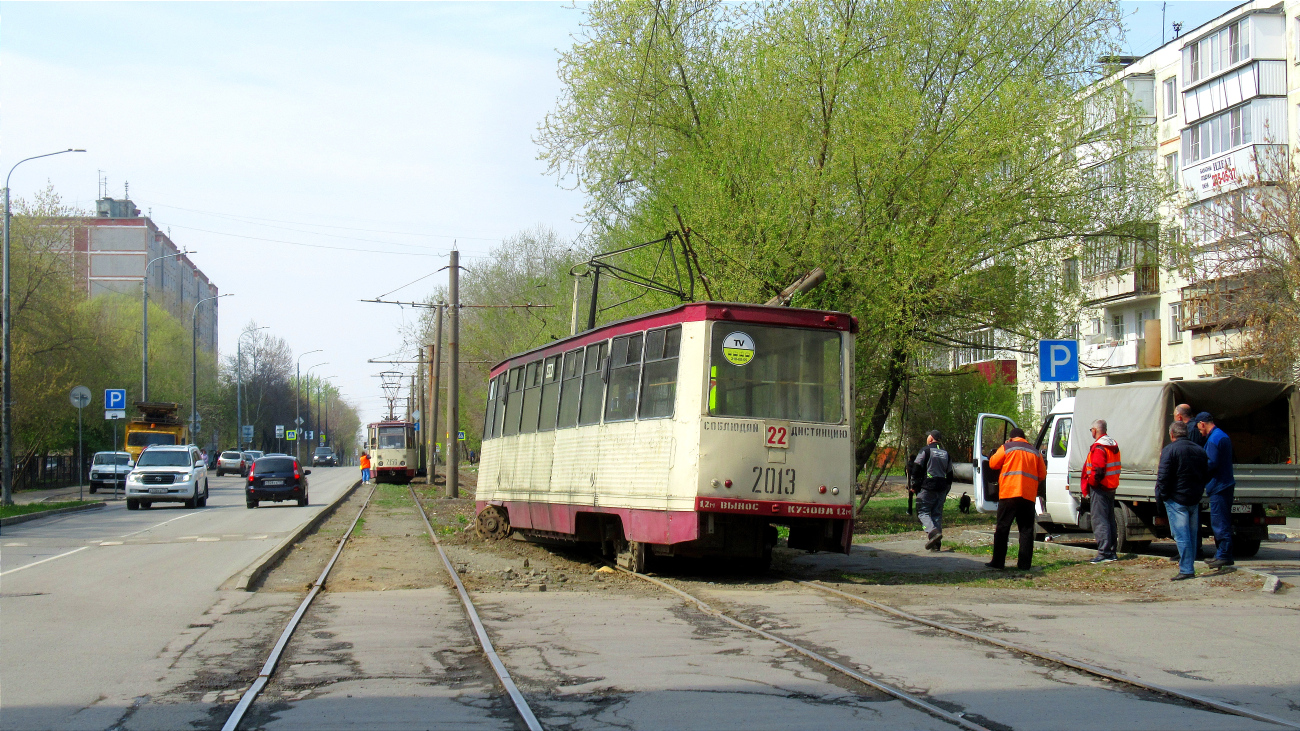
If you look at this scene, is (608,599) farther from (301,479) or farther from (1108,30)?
(301,479)

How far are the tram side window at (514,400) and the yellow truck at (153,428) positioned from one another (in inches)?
1368

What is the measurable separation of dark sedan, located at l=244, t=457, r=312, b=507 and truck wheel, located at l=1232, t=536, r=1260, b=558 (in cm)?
2437

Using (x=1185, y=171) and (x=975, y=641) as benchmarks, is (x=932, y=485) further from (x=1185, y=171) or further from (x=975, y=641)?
(x=1185, y=171)

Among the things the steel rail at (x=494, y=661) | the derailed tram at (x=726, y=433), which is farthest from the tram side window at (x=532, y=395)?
the steel rail at (x=494, y=661)

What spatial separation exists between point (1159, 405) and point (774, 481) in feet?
20.4

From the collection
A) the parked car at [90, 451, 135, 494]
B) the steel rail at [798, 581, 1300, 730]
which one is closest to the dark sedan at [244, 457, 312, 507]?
the parked car at [90, 451, 135, 494]

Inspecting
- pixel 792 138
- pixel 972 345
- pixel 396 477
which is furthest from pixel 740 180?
pixel 396 477

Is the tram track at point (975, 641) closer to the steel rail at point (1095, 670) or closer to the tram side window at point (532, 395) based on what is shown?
the steel rail at point (1095, 670)

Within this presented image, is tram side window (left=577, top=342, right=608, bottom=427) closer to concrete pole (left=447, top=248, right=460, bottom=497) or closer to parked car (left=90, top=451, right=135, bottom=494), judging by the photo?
concrete pole (left=447, top=248, right=460, bottom=497)

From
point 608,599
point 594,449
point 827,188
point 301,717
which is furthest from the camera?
point 827,188

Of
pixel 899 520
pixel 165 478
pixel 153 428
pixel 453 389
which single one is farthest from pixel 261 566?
pixel 153 428

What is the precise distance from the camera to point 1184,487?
40.7 ft

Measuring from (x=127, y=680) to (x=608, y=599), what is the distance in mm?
4860

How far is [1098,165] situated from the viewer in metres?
21.0
